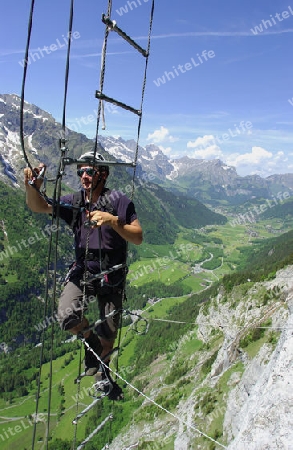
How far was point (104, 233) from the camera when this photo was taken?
23.7 ft

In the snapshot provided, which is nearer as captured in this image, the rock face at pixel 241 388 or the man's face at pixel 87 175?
the rock face at pixel 241 388

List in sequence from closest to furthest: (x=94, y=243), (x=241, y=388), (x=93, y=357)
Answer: (x=94, y=243)
(x=93, y=357)
(x=241, y=388)

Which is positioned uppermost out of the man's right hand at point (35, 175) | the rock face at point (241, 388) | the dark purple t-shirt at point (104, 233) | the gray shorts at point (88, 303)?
the man's right hand at point (35, 175)

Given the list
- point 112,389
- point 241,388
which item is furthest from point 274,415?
point 241,388

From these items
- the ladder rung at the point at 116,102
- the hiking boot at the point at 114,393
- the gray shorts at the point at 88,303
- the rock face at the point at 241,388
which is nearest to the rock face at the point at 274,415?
the rock face at the point at 241,388

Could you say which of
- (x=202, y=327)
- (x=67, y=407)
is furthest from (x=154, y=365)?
(x=67, y=407)

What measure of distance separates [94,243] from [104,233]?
319 mm

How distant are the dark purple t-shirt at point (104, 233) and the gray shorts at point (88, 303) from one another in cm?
55

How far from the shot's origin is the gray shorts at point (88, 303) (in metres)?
6.75

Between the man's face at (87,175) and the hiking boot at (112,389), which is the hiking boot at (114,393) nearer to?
the hiking boot at (112,389)

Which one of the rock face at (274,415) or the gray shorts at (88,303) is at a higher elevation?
the gray shorts at (88,303)

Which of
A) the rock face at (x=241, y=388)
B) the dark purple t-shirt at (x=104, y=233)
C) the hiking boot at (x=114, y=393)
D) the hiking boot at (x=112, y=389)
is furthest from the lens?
the hiking boot at (x=114, y=393)

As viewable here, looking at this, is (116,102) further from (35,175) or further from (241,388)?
(241,388)

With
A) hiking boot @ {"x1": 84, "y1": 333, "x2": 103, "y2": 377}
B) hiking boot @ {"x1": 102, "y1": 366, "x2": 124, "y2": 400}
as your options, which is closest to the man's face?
hiking boot @ {"x1": 84, "y1": 333, "x2": 103, "y2": 377}
